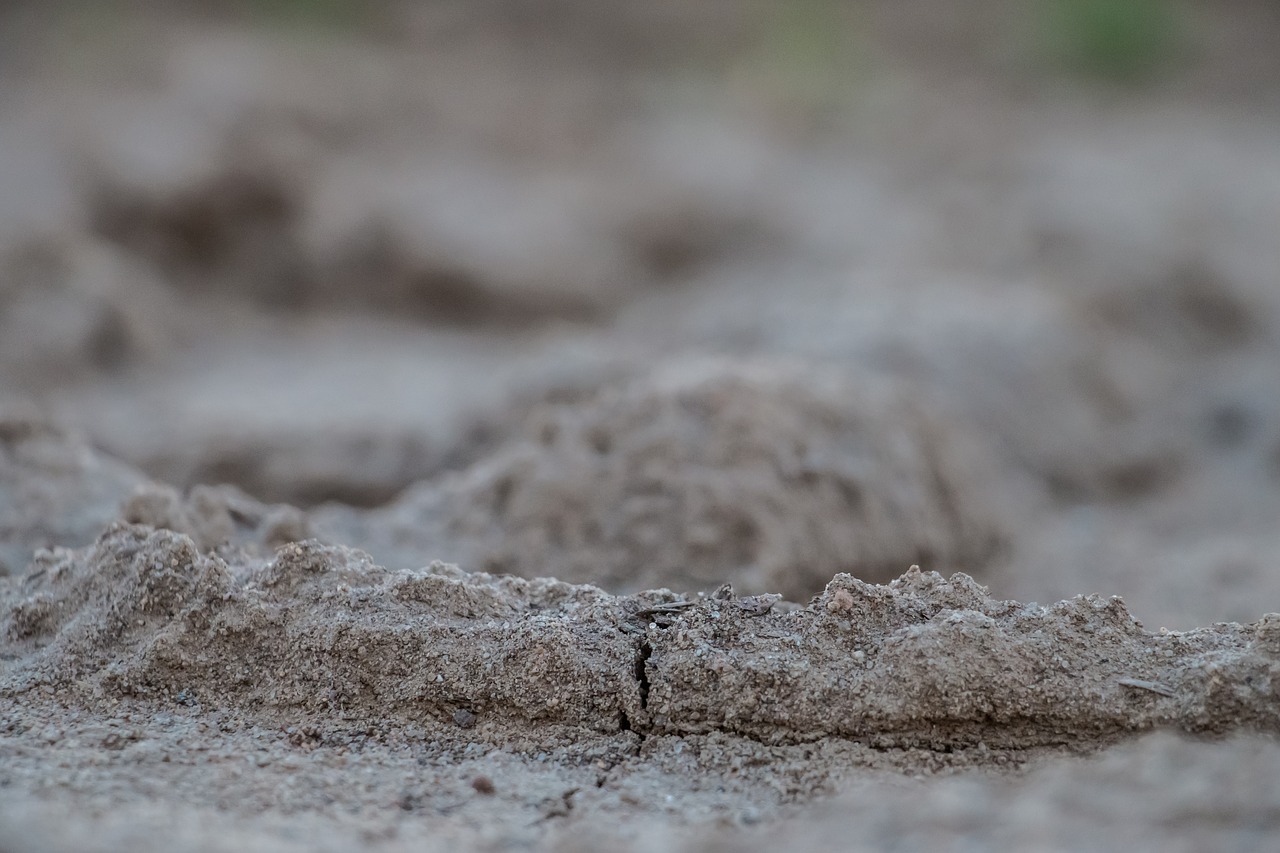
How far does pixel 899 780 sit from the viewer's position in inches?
54.4

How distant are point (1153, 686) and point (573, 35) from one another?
6112 mm

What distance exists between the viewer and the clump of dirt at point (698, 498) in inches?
89.3

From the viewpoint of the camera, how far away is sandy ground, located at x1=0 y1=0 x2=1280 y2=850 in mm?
1398

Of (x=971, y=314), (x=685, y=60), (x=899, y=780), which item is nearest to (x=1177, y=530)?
(x=971, y=314)

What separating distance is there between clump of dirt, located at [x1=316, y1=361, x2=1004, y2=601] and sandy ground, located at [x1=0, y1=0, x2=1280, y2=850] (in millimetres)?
11

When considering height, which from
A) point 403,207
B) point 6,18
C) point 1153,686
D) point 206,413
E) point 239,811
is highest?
point 6,18

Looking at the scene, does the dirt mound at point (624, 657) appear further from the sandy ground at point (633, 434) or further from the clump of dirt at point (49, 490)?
the clump of dirt at point (49, 490)

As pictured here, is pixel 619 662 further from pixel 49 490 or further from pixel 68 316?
pixel 68 316

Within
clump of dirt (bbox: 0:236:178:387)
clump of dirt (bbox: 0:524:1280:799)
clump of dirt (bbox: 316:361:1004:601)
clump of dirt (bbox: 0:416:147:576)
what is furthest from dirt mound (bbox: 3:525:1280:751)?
clump of dirt (bbox: 0:236:178:387)

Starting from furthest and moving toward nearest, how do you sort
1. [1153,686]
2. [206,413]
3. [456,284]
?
[456,284] < [206,413] < [1153,686]

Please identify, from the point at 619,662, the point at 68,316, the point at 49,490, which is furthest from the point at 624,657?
the point at 68,316

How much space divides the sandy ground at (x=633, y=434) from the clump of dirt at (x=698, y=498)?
0.4 inches

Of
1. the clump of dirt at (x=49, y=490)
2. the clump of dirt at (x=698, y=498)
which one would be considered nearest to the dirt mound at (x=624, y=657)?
the clump of dirt at (x=49, y=490)

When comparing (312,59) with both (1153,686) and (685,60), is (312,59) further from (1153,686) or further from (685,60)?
(1153,686)
